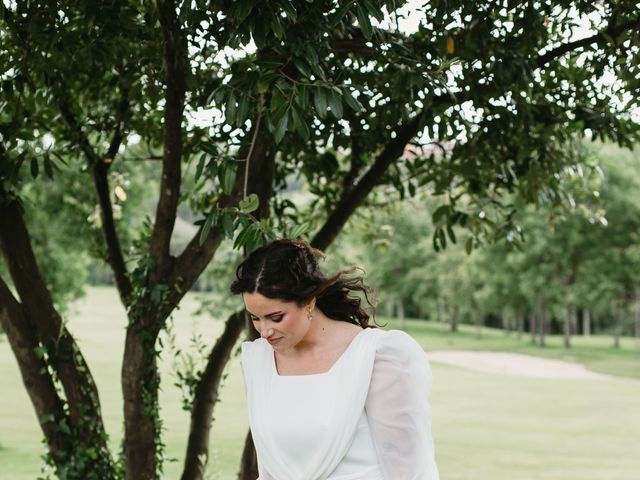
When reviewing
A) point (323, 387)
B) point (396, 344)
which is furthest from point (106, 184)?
point (396, 344)

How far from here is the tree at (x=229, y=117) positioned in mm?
3436

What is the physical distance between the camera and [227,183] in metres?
3.15

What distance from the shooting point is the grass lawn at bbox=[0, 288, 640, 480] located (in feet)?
42.7

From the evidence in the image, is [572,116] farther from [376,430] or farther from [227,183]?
[376,430]

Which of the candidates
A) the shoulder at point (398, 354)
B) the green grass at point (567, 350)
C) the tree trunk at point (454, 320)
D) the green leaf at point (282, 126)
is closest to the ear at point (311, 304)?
the shoulder at point (398, 354)

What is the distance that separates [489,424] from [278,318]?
16738 mm

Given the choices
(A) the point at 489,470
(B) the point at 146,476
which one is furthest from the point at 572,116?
(A) the point at 489,470

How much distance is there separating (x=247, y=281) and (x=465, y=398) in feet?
70.0

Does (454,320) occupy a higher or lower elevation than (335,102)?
lower

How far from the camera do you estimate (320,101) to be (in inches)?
116

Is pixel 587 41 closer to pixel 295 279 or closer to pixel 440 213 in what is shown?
pixel 440 213

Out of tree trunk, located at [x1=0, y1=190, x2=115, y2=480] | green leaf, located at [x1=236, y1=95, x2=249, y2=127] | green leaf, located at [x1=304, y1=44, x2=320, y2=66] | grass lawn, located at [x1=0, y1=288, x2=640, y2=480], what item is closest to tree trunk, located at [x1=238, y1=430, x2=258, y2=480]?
tree trunk, located at [x1=0, y1=190, x2=115, y2=480]

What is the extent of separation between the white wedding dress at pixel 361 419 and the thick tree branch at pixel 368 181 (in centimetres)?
226

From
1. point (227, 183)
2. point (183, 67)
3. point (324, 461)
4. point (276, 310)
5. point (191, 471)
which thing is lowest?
point (191, 471)
